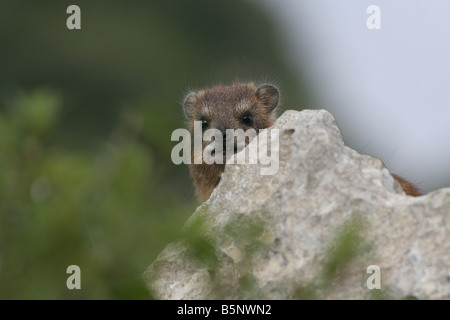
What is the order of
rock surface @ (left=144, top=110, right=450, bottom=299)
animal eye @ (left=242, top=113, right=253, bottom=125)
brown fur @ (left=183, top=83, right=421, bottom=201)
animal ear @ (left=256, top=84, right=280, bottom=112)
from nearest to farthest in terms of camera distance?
1. rock surface @ (left=144, top=110, right=450, bottom=299)
2. brown fur @ (left=183, top=83, right=421, bottom=201)
3. animal eye @ (left=242, top=113, right=253, bottom=125)
4. animal ear @ (left=256, top=84, right=280, bottom=112)

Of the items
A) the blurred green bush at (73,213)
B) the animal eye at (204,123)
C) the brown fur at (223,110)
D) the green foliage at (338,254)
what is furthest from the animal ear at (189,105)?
the blurred green bush at (73,213)

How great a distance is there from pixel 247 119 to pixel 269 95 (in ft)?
2.72

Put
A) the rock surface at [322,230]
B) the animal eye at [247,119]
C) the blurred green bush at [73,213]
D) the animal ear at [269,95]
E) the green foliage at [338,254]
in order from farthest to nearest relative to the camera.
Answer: the animal ear at [269,95], the animal eye at [247,119], the rock surface at [322,230], the green foliage at [338,254], the blurred green bush at [73,213]

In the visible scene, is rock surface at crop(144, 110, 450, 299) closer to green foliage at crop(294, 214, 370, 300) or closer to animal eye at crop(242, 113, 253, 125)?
green foliage at crop(294, 214, 370, 300)

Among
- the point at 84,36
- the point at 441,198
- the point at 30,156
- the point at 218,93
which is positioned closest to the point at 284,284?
the point at 441,198

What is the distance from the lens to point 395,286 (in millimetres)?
4141

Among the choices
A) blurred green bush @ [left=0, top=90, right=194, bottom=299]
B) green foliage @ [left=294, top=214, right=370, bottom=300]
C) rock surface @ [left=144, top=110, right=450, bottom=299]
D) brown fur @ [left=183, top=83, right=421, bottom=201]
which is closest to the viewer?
blurred green bush @ [left=0, top=90, right=194, bottom=299]

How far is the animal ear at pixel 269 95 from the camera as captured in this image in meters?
10.8

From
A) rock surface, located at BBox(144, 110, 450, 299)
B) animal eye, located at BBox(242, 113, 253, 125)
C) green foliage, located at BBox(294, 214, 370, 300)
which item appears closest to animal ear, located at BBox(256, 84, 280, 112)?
animal eye, located at BBox(242, 113, 253, 125)

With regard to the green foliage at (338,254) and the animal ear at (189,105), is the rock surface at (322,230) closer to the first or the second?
the green foliage at (338,254)

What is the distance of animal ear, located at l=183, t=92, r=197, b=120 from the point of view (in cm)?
1085

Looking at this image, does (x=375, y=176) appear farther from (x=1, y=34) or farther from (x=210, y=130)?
(x=1, y=34)

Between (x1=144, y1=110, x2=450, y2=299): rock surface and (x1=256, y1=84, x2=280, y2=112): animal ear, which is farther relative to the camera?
(x1=256, y1=84, x2=280, y2=112): animal ear
